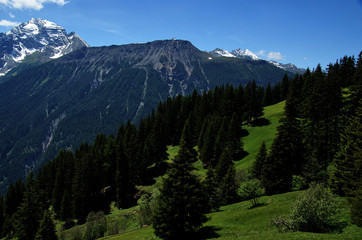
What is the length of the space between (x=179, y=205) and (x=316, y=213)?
1383cm

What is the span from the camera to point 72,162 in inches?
3307

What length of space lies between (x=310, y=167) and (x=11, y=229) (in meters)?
86.8

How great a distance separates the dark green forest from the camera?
97.2 ft

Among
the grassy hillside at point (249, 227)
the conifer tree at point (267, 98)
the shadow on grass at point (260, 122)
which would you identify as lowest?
the grassy hillside at point (249, 227)

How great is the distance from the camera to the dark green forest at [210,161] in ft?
97.2

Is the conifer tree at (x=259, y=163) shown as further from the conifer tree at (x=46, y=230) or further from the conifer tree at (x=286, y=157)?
the conifer tree at (x=46, y=230)

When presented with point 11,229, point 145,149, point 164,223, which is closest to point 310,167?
point 164,223

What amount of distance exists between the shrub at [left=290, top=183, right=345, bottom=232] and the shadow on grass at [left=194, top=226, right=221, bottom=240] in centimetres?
919

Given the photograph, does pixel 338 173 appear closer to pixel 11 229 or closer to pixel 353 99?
pixel 353 99

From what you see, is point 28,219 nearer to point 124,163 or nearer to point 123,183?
point 123,183

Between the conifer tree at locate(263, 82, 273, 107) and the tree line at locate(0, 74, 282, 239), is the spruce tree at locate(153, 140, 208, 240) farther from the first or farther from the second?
the conifer tree at locate(263, 82, 273, 107)

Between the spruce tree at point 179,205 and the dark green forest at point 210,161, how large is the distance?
119 mm

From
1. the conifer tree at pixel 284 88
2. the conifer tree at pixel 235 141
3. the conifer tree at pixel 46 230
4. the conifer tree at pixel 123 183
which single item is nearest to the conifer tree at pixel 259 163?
the conifer tree at pixel 235 141

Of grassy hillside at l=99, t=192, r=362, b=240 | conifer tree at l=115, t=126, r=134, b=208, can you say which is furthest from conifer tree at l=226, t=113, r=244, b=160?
grassy hillside at l=99, t=192, r=362, b=240
